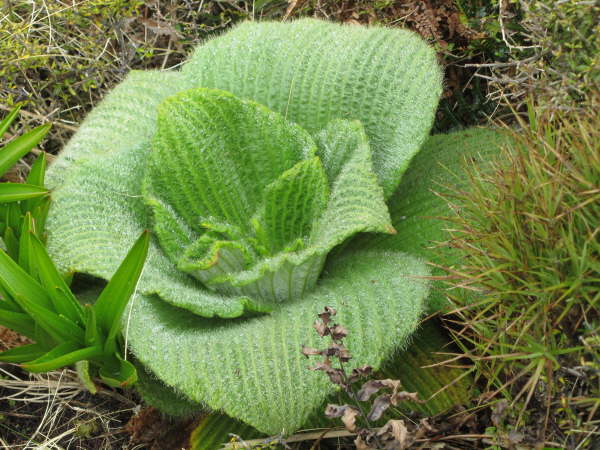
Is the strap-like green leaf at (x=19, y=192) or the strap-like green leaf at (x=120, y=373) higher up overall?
the strap-like green leaf at (x=19, y=192)

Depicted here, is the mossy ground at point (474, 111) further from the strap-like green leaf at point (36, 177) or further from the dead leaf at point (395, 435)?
the strap-like green leaf at point (36, 177)

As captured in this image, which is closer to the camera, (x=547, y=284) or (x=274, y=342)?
(x=547, y=284)

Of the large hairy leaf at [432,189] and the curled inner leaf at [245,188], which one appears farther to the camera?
the large hairy leaf at [432,189]

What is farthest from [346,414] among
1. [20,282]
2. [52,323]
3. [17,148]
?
Result: [17,148]

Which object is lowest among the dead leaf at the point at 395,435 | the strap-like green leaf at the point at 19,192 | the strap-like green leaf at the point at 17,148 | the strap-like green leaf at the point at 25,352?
the strap-like green leaf at the point at 25,352

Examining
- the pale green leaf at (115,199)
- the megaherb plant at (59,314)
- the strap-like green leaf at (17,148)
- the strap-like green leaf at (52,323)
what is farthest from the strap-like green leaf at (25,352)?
the strap-like green leaf at (17,148)

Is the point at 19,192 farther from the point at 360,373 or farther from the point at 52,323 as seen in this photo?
the point at 360,373

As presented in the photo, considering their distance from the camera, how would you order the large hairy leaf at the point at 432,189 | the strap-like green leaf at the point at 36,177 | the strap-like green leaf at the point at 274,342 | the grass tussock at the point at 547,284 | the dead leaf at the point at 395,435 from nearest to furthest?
the grass tussock at the point at 547,284, the dead leaf at the point at 395,435, the strap-like green leaf at the point at 274,342, the large hairy leaf at the point at 432,189, the strap-like green leaf at the point at 36,177
